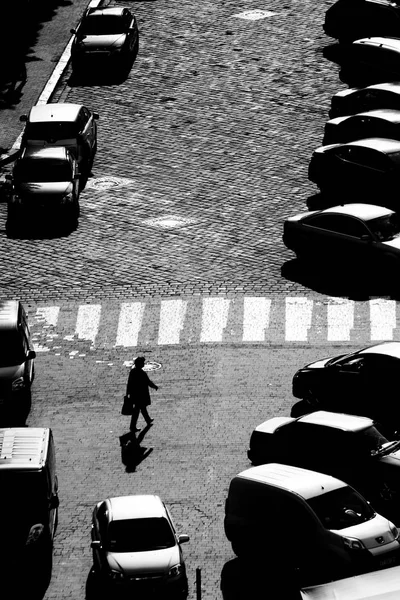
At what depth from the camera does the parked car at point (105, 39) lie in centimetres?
4669

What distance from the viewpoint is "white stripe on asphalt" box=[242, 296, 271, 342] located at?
3119 cm

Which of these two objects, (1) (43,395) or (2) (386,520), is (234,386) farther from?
(2) (386,520)

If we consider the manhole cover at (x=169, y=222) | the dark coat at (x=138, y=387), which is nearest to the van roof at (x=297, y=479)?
the dark coat at (x=138, y=387)

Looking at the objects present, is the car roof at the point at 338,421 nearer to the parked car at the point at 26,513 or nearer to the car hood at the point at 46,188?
the parked car at the point at 26,513

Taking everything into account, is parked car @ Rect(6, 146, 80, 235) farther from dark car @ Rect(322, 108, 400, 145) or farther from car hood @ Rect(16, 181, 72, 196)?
dark car @ Rect(322, 108, 400, 145)

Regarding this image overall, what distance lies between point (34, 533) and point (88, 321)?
37.2ft

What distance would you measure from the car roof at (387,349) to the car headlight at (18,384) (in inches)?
260

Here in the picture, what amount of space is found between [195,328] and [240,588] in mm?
11400

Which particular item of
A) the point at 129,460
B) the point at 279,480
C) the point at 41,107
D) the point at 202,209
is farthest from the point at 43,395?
the point at 41,107

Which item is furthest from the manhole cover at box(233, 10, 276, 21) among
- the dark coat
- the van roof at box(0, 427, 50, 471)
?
the van roof at box(0, 427, 50, 471)

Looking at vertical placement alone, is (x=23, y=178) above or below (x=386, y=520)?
below

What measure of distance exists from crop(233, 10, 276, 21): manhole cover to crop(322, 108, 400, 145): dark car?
12651mm

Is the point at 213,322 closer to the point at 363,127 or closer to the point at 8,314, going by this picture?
the point at 8,314

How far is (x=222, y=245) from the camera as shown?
36062 mm
